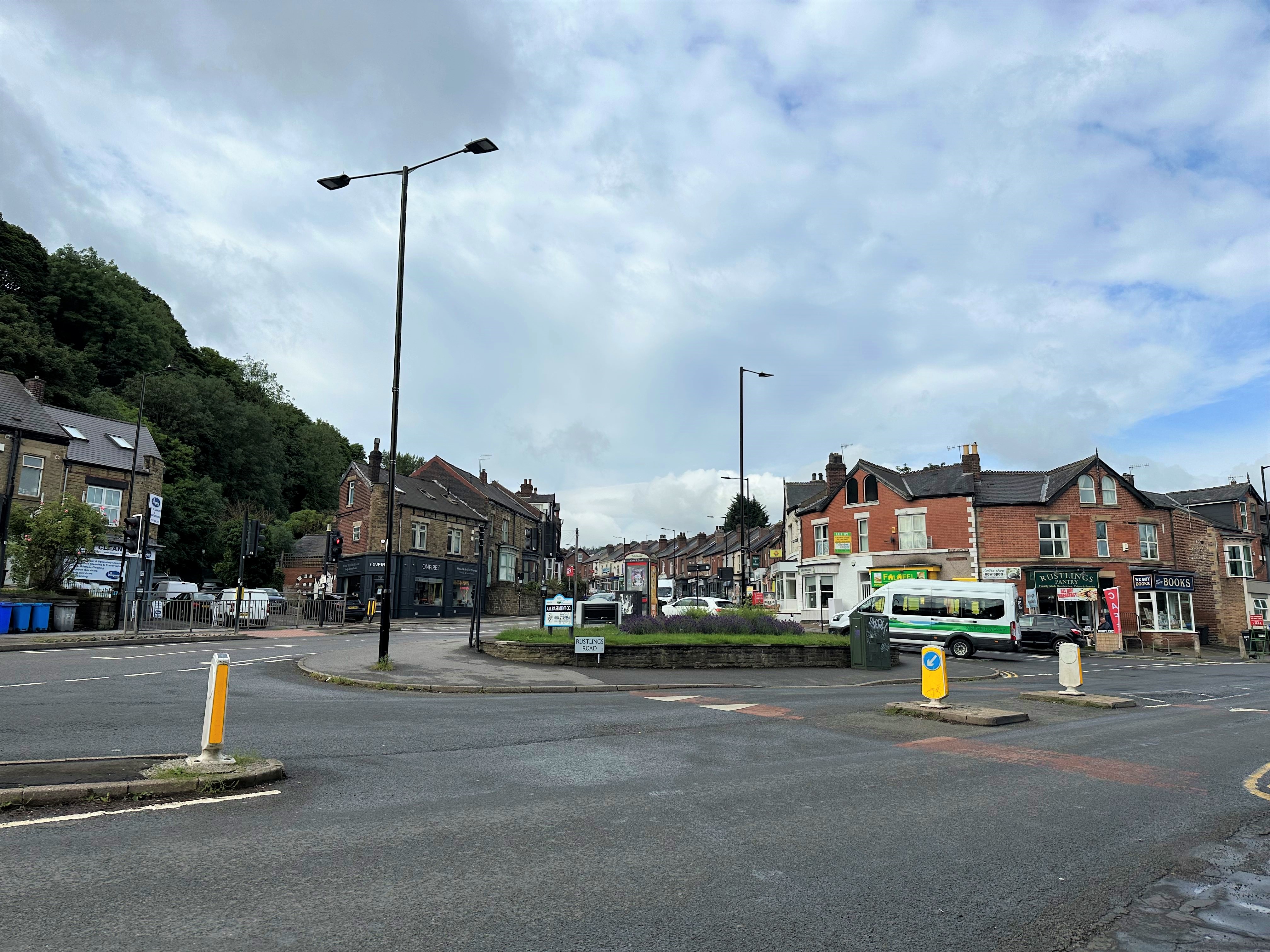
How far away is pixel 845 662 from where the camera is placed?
22281mm

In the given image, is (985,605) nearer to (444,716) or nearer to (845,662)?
(845,662)

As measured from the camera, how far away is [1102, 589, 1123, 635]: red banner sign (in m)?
38.4

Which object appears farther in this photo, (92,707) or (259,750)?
(92,707)

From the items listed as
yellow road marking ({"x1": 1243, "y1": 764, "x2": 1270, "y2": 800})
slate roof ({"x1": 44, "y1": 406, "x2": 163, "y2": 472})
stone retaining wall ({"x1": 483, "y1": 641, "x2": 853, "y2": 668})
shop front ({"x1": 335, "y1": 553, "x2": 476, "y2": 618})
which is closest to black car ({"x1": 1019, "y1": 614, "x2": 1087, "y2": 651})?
stone retaining wall ({"x1": 483, "y1": 641, "x2": 853, "y2": 668})

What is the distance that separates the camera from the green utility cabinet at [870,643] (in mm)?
21703

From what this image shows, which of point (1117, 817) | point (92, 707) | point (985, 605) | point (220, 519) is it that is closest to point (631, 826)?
point (1117, 817)

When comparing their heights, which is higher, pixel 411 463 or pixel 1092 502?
pixel 411 463

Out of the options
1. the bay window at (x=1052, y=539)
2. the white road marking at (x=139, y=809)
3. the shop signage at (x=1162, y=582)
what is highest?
the bay window at (x=1052, y=539)

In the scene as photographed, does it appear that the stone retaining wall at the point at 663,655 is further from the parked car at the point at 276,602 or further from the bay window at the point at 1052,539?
the bay window at the point at 1052,539

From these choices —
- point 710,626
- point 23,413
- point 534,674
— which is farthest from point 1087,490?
point 23,413

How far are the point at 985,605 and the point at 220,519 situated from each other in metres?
56.4

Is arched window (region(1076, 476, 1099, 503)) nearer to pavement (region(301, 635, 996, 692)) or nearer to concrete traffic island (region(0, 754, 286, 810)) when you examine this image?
pavement (region(301, 635, 996, 692))

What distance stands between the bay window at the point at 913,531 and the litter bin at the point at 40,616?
39285 millimetres

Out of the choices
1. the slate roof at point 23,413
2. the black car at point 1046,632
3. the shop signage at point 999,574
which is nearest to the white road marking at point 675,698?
the black car at point 1046,632
